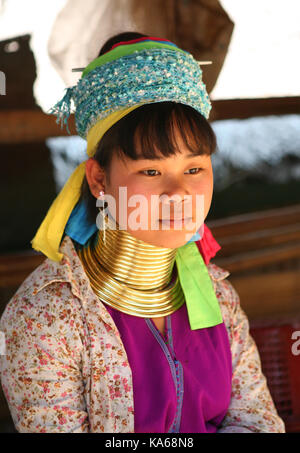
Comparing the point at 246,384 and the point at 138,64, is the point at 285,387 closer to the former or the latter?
the point at 246,384

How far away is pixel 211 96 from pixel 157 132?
0.96 metres

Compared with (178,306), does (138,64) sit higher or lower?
higher

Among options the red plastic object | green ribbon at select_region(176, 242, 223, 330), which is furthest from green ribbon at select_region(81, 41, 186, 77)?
the red plastic object

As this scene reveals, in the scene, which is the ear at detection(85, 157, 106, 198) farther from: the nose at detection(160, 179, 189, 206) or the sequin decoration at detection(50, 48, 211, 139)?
the nose at detection(160, 179, 189, 206)

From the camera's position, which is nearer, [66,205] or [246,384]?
[66,205]

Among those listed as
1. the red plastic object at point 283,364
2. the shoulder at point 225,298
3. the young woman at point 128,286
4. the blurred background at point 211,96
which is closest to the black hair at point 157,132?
the young woman at point 128,286

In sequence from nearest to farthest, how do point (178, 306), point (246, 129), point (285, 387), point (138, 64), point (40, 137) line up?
1. point (138, 64)
2. point (178, 306)
3. point (285, 387)
4. point (40, 137)
5. point (246, 129)

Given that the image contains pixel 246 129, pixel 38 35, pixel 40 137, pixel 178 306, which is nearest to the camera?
pixel 178 306

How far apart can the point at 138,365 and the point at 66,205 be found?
0.55 metres

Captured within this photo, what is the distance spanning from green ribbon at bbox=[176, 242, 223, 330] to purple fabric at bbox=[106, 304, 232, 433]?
0.06 meters

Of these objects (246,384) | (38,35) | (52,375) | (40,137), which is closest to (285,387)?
(246,384)

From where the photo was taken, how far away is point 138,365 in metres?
1.56

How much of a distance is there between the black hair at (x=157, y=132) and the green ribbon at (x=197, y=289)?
423 mm

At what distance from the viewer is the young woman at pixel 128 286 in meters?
1.45
